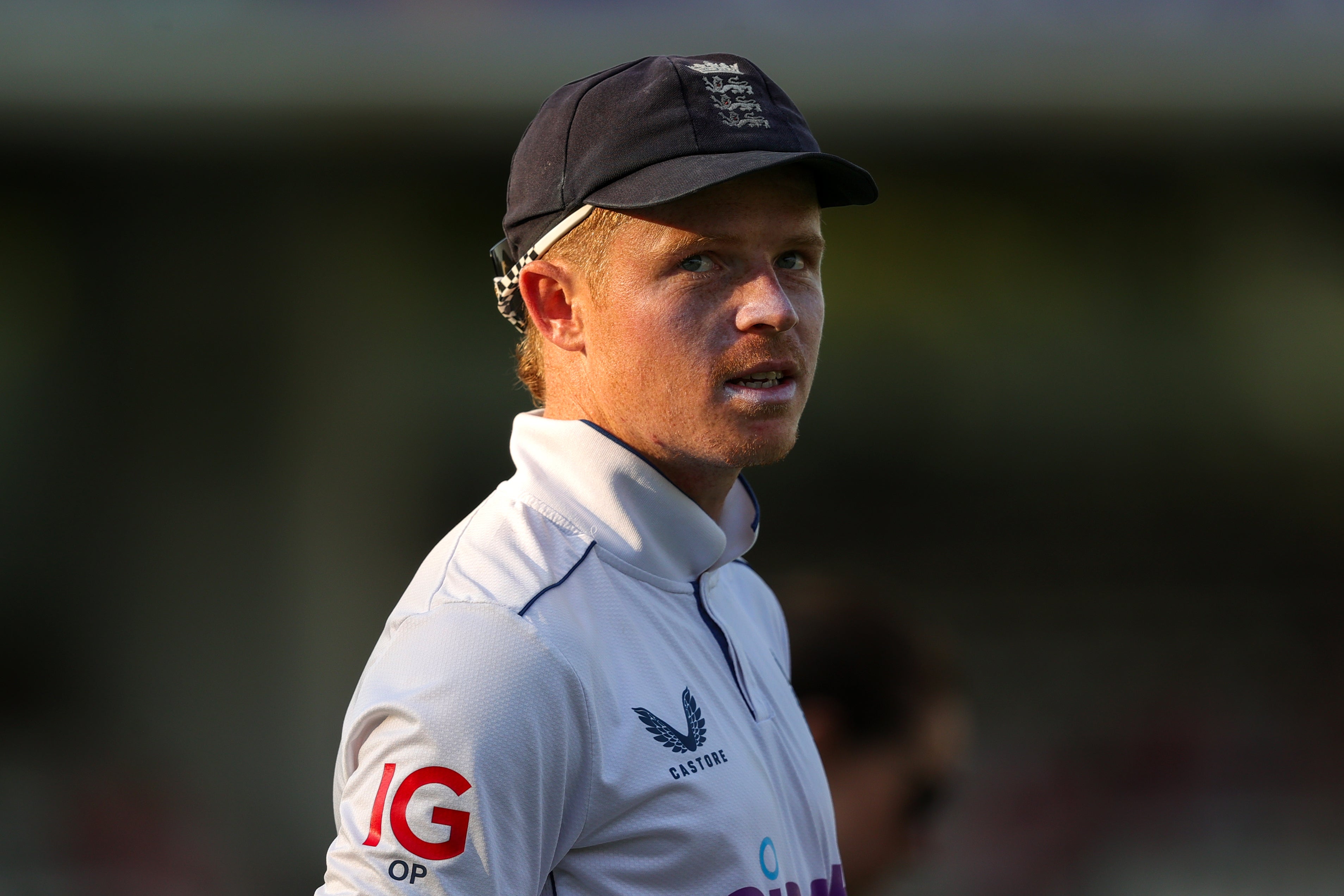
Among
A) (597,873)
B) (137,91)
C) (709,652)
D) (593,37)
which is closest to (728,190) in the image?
(709,652)

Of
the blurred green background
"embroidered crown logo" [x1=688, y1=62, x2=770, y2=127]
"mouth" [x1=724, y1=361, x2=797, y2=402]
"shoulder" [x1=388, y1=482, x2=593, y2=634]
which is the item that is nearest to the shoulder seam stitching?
"shoulder" [x1=388, y1=482, x2=593, y2=634]

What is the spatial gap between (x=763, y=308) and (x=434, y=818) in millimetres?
625

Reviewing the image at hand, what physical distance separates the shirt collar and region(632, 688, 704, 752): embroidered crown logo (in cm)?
17

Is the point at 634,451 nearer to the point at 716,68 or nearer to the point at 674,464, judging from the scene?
the point at 674,464

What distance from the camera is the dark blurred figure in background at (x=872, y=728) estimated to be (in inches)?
92.0

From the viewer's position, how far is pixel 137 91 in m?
4.25

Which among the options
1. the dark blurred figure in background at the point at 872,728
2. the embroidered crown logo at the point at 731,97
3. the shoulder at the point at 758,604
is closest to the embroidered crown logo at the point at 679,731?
the shoulder at the point at 758,604

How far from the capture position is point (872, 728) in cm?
238

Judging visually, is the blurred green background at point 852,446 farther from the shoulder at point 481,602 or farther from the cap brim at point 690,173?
the shoulder at point 481,602

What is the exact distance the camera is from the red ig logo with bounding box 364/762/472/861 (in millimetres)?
1033

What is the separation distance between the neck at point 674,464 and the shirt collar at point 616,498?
1 centimetres

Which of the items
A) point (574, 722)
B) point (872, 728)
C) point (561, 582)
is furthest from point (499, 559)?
point (872, 728)

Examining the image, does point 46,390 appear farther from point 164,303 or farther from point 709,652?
point 709,652

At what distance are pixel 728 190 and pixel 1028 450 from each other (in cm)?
368
